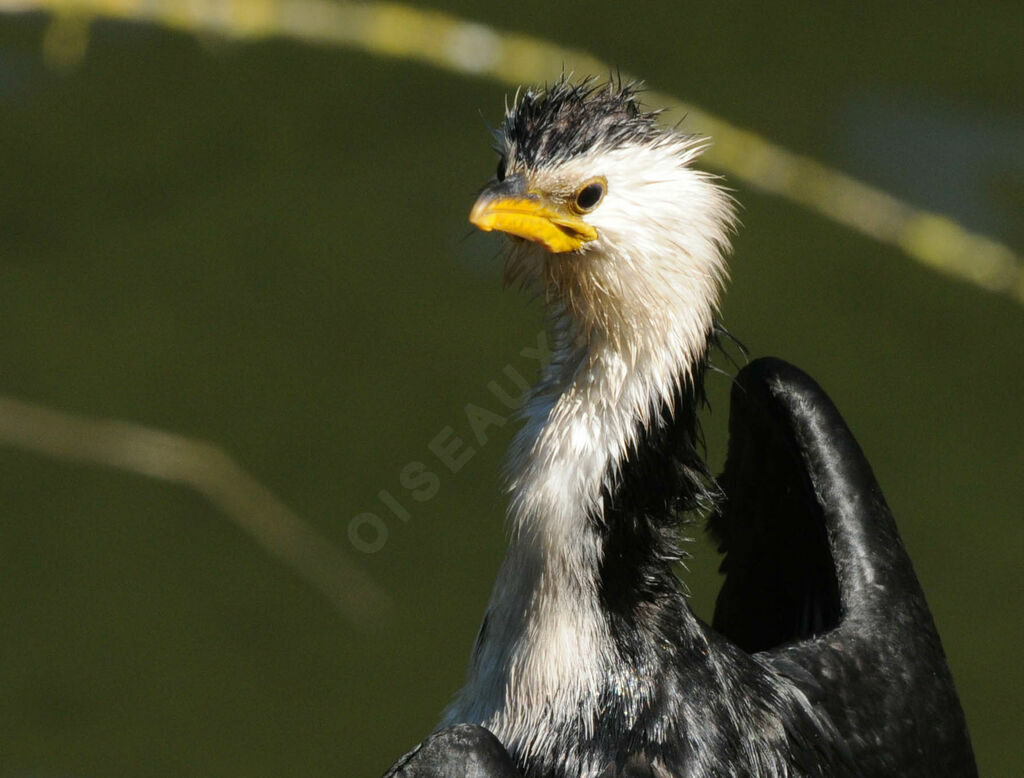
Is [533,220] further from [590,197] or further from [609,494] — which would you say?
[609,494]

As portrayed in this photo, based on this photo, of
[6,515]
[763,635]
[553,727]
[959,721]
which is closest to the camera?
[553,727]

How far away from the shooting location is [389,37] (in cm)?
543

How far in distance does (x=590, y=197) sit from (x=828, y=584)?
105cm

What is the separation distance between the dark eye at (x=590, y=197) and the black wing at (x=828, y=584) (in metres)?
0.62

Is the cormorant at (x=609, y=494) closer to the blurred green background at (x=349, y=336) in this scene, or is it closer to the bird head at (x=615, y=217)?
the bird head at (x=615, y=217)

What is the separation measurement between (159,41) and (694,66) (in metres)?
1.81

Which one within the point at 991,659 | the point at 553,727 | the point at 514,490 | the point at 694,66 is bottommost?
the point at 553,727

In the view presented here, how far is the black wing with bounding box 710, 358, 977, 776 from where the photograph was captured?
2.62 m

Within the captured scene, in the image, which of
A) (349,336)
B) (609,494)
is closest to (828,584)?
(609,494)

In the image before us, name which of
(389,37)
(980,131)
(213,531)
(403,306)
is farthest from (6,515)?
(980,131)

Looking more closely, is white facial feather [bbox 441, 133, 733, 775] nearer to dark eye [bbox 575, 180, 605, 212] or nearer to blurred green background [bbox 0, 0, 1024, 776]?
dark eye [bbox 575, 180, 605, 212]

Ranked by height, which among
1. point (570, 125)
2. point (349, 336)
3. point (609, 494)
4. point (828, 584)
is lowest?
point (609, 494)

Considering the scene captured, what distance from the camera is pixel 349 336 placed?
479cm

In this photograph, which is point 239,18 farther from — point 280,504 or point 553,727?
point 553,727
